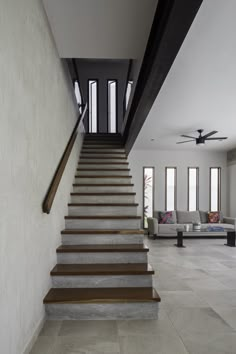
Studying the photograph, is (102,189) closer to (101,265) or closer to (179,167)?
(101,265)

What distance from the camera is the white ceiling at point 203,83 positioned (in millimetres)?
2734

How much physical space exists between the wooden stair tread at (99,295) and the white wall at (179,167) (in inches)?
251

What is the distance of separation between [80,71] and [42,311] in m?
8.44

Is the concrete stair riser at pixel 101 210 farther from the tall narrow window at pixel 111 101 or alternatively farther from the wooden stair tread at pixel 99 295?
the tall narrow window at pixel 111 101

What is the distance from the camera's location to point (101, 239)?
3381 mm

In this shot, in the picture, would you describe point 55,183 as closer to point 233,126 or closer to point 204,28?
point 204,28

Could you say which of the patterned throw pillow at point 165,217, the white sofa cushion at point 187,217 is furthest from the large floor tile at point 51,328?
the white sofa cushion at point 187,217

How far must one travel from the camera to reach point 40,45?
2551mm

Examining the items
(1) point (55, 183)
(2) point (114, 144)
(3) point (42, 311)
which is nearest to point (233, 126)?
(2) point (114, 144)

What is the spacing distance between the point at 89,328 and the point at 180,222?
21.7ft

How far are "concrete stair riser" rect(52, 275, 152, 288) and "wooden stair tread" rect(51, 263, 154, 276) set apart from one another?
4cm

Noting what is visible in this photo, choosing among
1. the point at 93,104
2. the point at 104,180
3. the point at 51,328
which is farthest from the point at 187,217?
the point at 51,328

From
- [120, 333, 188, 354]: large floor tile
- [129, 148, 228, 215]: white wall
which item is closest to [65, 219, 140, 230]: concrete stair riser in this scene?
[120, 333, 188, 354]: large floor tile

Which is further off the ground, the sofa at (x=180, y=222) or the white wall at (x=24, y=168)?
the white wall at (x=24, y=168)
